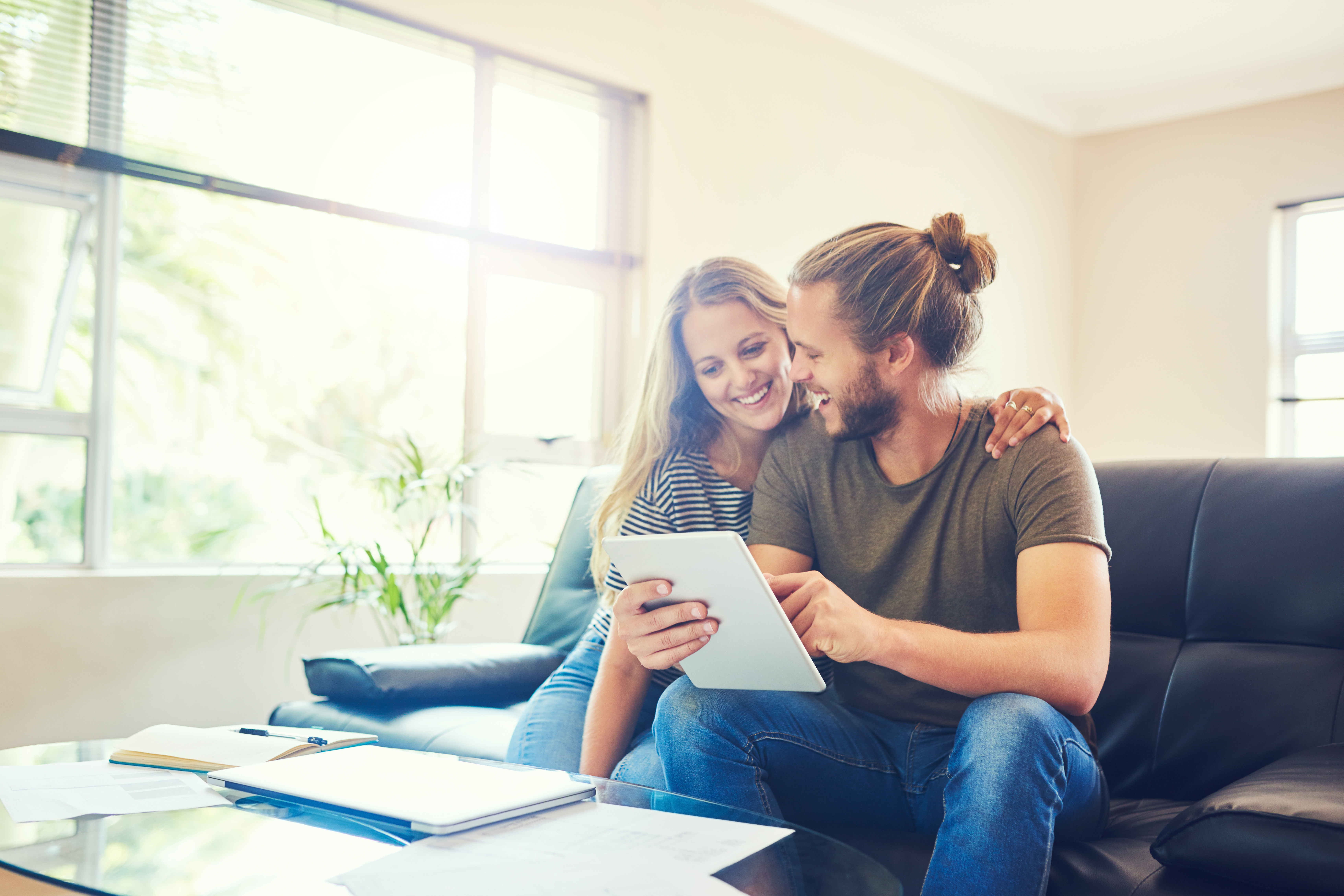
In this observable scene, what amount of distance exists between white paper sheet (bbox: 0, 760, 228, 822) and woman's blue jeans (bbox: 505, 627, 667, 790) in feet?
1.78

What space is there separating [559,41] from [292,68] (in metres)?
0.88

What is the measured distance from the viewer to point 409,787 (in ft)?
3.27

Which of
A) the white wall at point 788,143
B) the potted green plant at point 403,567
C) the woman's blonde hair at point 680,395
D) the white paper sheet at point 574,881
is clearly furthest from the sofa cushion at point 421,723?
the white wall at point 788,143

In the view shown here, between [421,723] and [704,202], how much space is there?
8.19ft

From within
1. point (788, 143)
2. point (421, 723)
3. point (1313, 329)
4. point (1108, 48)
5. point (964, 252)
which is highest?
point (1108, 48)

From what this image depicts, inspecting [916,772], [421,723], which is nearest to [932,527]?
[916,772]

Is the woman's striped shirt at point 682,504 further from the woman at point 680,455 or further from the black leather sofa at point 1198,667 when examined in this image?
the black leather sofa at point 1198,667

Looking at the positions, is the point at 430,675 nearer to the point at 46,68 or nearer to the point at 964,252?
the point at 964,252

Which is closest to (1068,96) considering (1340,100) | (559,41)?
(1340,100)

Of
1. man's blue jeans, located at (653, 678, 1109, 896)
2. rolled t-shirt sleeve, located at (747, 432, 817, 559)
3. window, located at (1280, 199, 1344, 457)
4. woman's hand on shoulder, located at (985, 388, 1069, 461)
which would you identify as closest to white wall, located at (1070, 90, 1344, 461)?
window, located at (1280, 199, 1344, 457)

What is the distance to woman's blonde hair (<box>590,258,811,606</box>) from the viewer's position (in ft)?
5.49

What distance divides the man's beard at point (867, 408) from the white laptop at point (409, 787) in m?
0.65

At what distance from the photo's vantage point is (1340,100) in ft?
15.1

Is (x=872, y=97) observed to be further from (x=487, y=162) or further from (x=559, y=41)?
(x=487, y=162)
